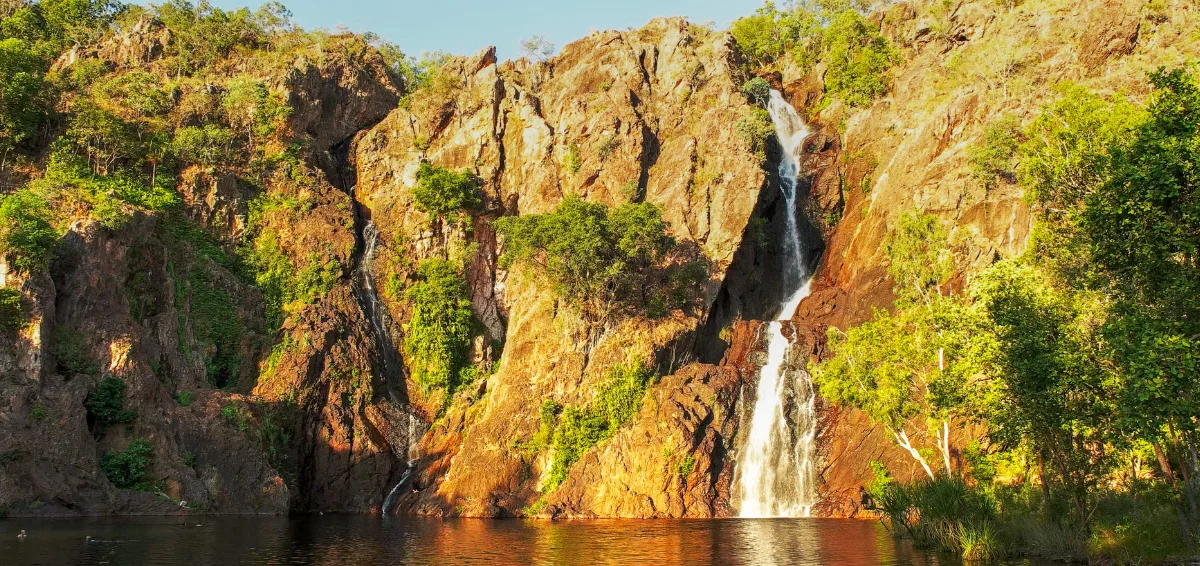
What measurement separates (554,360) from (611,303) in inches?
229

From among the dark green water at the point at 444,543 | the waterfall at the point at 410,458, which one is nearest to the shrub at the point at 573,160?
the waterfall at the point at 410,458

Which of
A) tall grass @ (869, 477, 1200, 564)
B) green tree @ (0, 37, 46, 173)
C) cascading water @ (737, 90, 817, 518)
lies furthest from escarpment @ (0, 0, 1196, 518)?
tall grass @ (869, 477, 1200, 564)

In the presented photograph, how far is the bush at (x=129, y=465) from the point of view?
41594mm

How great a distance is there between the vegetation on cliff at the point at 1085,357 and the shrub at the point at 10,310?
142 ft

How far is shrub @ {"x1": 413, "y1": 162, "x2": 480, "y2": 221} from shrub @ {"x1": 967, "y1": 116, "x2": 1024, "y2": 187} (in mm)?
38333

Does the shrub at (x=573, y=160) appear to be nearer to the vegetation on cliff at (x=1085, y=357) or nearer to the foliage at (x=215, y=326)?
the foliage at (x=215, y=326)

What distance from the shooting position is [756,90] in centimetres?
7006

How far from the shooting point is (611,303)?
56.2 meters

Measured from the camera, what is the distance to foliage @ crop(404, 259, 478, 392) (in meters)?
59.2

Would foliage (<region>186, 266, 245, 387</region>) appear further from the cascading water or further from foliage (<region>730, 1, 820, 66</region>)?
foliage (<region>730, 1, 820, 66</region>)

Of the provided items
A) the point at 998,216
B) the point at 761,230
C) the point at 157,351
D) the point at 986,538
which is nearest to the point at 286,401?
the point at 157,351

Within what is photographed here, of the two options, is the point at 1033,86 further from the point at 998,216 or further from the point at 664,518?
the point at 664,518

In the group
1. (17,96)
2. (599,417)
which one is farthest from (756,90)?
(17,96)

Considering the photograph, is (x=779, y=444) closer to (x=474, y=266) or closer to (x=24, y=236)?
(x=474, y=266)
